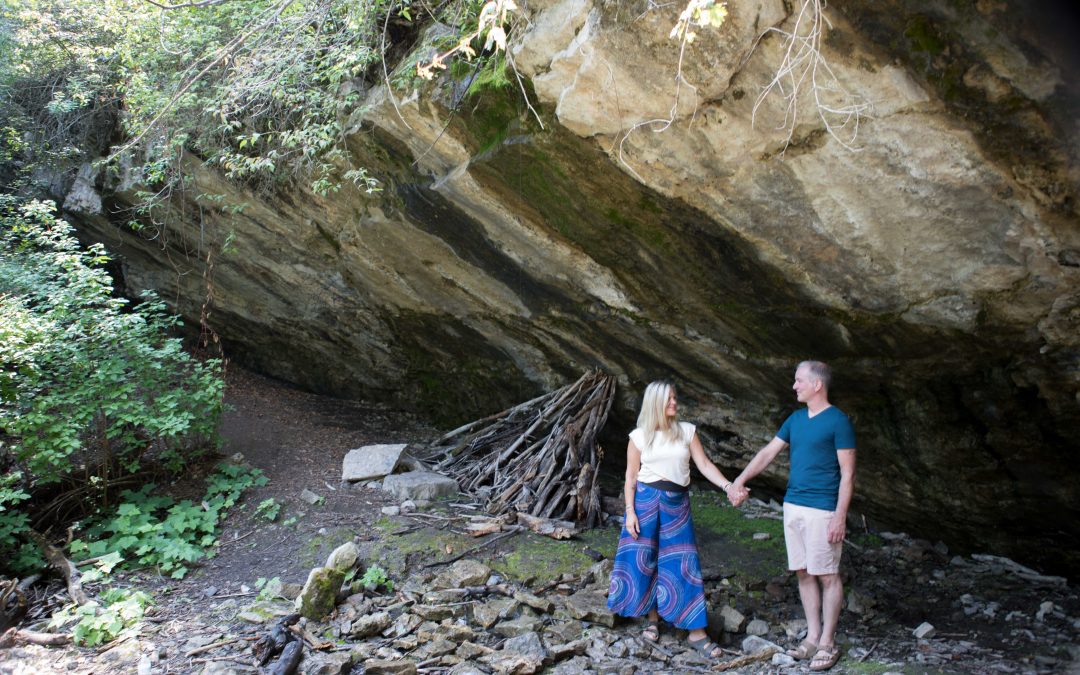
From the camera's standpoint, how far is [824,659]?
3521mm

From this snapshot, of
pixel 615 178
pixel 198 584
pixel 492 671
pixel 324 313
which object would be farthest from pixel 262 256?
pixel 492 671

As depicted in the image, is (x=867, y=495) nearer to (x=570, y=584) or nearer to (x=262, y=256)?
(x=570, y=584)

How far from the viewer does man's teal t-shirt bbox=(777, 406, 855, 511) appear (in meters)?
3.57

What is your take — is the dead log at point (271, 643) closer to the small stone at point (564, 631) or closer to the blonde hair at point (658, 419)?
the small stone at point (564, 631)

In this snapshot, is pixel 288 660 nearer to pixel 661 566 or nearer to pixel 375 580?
pixel 375 580

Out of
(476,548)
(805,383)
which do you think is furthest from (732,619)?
(476,548)

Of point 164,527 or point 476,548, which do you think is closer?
point 476,548

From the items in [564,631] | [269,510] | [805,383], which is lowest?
[564,631]

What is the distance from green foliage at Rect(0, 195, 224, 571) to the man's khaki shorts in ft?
15.1

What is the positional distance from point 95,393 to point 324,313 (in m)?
2.89

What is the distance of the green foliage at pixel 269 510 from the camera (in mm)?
5676

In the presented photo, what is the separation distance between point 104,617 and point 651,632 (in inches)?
123

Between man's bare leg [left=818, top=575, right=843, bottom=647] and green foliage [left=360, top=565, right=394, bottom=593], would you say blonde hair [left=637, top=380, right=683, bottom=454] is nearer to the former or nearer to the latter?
man's bare leg [left=818, top=575, right=843, bottom=647]

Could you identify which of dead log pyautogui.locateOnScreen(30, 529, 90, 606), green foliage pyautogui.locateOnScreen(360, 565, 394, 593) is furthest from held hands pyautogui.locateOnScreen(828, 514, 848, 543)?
dead log pyautogui.locateOnScreen(30, 529, 90, 606)
